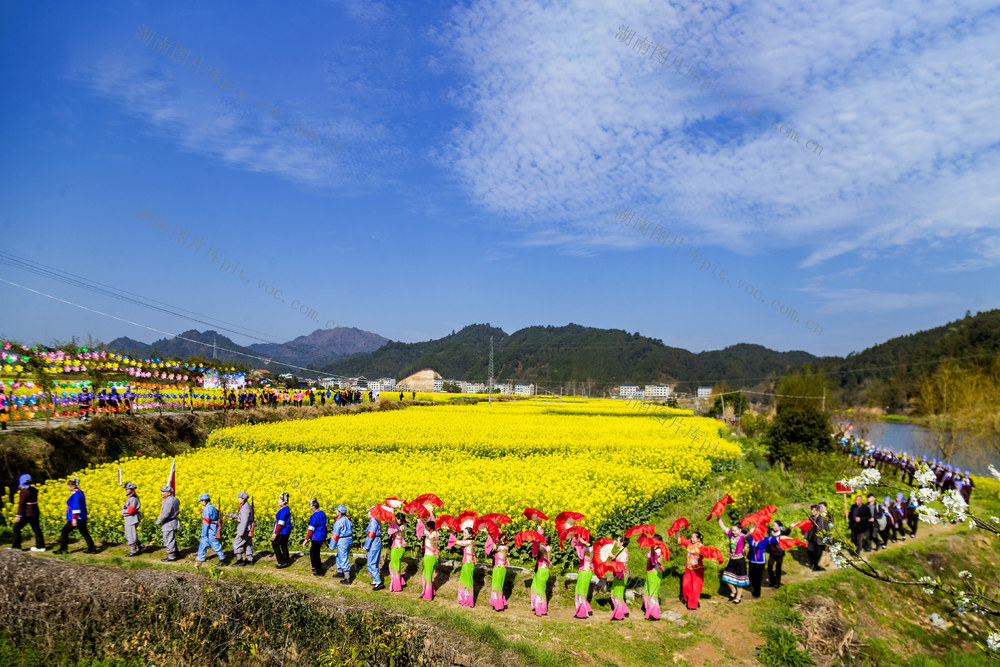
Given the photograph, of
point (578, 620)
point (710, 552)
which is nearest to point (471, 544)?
point (578, 620)

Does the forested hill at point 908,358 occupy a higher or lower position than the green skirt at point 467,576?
higher

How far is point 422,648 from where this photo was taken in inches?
250

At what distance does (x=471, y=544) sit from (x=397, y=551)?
135 cm

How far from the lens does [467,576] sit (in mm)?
8953

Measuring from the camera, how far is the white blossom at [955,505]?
3709 mm

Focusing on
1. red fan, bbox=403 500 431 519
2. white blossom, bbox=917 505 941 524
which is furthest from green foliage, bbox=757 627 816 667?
red fan, bbox=403 500 431 519

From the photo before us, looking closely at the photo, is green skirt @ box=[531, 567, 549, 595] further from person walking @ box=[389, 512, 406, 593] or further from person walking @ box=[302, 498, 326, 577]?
person walking @ box=[302, 498, 326, 577]

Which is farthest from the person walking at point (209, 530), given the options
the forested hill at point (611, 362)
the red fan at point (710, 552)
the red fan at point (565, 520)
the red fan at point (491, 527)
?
the forested hill at point (611, 362)

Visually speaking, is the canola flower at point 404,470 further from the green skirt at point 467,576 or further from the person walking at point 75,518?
the green skirt at point 467,576

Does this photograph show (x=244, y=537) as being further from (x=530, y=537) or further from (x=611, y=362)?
(x=611, y=362)

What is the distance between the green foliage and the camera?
313 inches

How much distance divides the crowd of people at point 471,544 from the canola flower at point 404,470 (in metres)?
0.92

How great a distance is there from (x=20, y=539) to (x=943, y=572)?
20555 mm

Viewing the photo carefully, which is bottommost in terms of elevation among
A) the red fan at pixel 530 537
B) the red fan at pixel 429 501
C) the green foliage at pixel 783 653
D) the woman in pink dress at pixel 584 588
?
the green foliage at pixel 783 653
